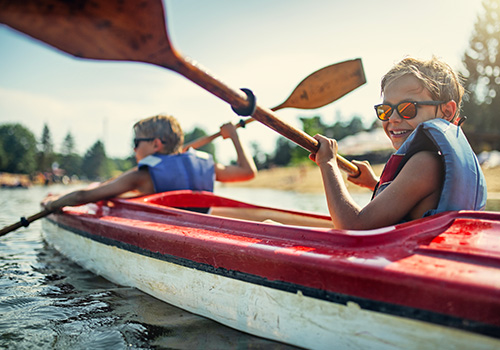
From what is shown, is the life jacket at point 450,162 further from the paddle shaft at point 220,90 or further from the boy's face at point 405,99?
the paddle shaft at point 220,90

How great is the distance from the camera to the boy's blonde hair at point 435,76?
177 centimetres

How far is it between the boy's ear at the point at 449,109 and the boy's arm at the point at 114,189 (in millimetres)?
2463

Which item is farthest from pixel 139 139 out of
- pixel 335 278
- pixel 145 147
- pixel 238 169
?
pixel 335 278

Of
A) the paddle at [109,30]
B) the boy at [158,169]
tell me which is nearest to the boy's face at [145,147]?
the boy at [158,169]

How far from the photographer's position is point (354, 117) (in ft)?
→ 175

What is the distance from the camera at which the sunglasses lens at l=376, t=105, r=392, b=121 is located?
1882mm

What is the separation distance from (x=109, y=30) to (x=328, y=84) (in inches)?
101

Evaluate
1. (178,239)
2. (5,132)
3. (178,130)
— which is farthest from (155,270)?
(5,132)

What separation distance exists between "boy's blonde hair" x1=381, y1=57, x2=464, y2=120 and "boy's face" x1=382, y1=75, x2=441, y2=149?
24 millimetres

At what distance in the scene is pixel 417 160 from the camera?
156 cm

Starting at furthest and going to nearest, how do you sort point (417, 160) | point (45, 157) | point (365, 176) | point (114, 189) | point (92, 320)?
point (45, 157) → point (114, 189) → point (365, 176) → point (92, 320) → point (417, 160)

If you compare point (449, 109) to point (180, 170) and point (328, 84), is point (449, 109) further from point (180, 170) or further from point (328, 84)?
point (180, 170)

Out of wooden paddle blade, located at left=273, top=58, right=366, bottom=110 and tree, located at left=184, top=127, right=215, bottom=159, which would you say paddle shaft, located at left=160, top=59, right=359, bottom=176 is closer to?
wooden paddle blade, located at left=273, top=58, right=366, bottom=110

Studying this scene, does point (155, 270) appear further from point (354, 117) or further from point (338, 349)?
point (354, 117)
